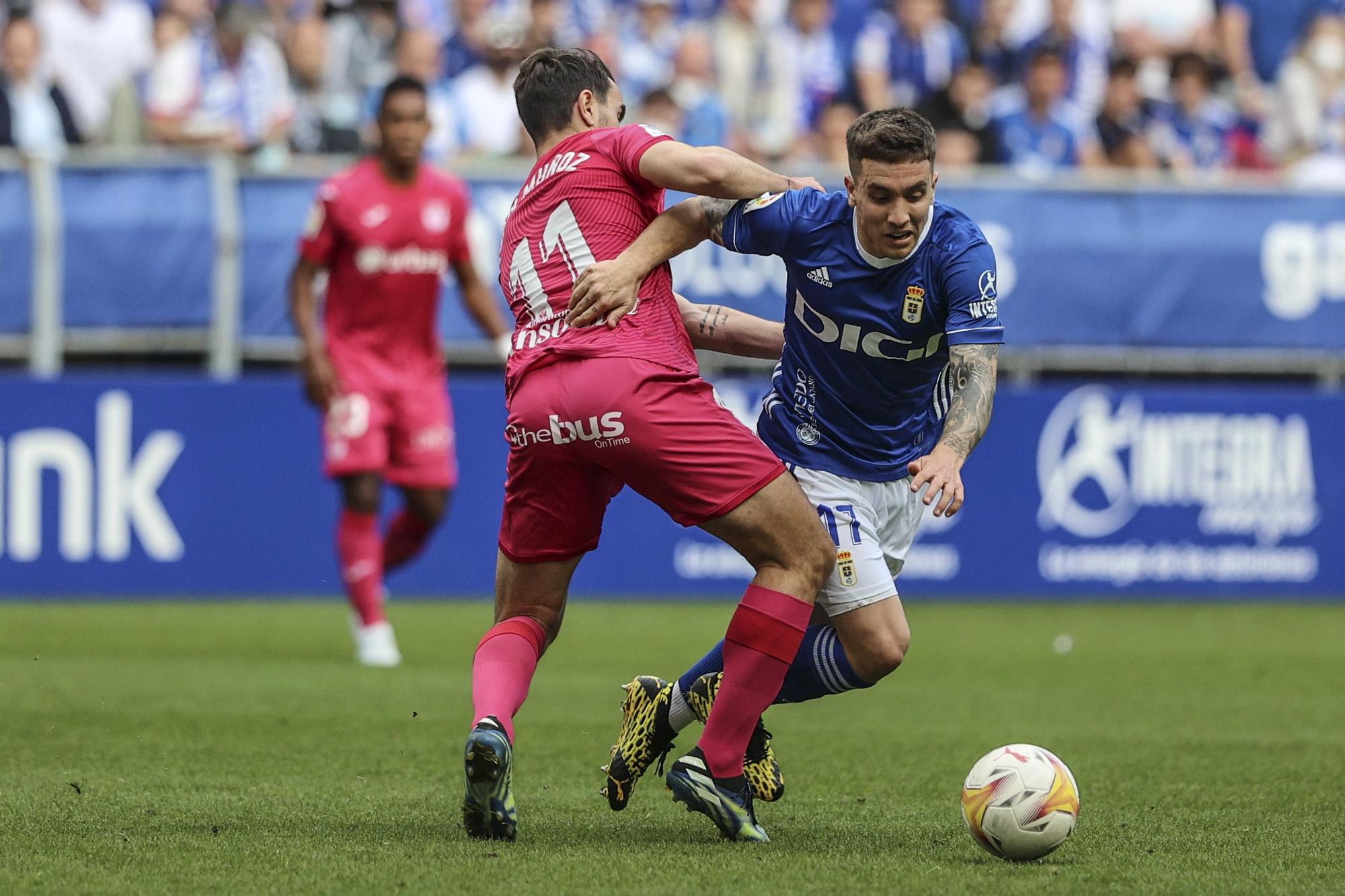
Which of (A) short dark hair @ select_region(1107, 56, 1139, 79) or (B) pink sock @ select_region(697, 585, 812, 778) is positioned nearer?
(B) pink sock @ select_region(697, 585, 812, 778)

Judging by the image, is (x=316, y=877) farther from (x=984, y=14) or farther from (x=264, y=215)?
(x=984, y=14)

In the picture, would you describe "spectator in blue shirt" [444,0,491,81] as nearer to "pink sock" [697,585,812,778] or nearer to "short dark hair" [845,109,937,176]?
"short dark hair" [845,109,937,176]

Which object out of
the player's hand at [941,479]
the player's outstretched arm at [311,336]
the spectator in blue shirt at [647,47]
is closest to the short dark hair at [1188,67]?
the spectator in blue shirt at [647,47]

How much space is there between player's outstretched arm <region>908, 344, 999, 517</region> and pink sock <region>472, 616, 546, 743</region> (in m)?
1.16

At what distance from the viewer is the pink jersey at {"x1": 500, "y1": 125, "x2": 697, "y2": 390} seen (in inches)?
211

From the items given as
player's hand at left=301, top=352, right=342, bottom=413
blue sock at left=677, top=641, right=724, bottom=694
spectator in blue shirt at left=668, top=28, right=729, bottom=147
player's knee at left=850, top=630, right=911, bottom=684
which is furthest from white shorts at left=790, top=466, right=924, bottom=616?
spectator in blue shirt at left=668, top=28, right=729, bottom=147

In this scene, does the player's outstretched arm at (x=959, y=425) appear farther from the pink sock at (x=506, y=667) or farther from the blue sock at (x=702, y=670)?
the pink sock at (x=506, y=667)

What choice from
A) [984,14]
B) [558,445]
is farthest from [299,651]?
[984,14]

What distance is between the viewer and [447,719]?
780 centimetres

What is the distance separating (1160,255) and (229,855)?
32.5 feet

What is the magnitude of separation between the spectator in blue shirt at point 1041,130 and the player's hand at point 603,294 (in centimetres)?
995

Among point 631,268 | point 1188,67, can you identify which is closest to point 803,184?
point 631,268

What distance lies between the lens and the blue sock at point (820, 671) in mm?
5734

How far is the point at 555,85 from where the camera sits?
5.52 m
